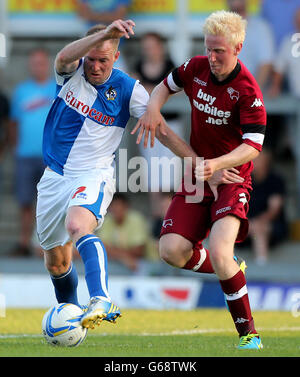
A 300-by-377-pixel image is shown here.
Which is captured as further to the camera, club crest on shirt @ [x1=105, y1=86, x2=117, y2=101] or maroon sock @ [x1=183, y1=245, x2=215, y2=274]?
maroon sock @ [x1=183, y1=245, x2=215, y2=274]

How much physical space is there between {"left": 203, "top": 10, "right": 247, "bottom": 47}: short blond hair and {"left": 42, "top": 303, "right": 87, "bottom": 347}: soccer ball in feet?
8.06

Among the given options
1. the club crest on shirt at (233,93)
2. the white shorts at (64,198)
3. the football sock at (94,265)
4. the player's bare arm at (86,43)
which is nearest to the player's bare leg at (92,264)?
the football sock at (94,265)

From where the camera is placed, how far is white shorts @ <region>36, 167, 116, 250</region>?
7395 mm

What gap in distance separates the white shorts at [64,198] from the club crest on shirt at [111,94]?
61 centimetres

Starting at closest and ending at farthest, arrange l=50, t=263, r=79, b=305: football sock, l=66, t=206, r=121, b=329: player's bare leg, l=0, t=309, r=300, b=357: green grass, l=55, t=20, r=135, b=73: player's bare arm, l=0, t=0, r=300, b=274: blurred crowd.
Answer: l=66, t=206, r=121, b=329: player's bare leg, l=0, t=309, r=300, b=357: green grass, l=55, t=20, r=135, b=73: player's bare arm, l=50, t=263, r=79, b=305: football sock, l=0, t=0, r=300, b=274: blurred crowd

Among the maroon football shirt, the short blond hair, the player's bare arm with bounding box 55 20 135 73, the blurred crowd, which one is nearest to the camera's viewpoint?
the player's bare arm with bounding box 55 20 135 73

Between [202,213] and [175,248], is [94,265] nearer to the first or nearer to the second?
[175,248]

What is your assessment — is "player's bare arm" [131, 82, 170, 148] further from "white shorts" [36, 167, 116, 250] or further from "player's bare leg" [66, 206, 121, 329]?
"player's bare leg" [66, 206, 121, 329]

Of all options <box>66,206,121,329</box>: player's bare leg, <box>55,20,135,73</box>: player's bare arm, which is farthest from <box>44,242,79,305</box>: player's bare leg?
<box>55,20,135,73</box>: player's bare arm

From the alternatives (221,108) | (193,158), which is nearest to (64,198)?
(193,158)

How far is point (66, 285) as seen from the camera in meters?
8.32

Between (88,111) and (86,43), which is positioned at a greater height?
(86,43)

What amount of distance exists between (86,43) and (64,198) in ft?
4.58

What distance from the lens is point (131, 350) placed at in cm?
695
